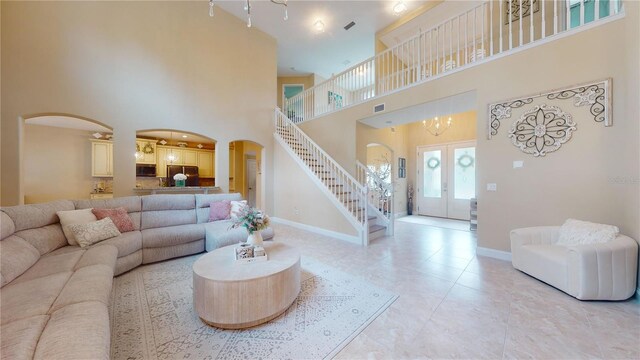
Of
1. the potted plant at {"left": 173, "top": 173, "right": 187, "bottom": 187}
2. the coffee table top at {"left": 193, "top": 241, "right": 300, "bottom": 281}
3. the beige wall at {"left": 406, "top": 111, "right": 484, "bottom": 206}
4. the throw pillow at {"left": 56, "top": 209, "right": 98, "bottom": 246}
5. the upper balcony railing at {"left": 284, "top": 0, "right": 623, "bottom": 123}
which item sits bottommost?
the coffee table top at {"left": 193, "top": 241, "right": 300, "bottom": 281}

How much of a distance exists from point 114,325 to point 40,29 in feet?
16.4

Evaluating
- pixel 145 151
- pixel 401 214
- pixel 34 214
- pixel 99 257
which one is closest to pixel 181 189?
pixel 34 214

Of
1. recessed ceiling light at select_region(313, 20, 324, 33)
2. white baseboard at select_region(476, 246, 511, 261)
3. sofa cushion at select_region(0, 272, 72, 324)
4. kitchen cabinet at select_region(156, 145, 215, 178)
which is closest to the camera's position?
sofa cushion at select_region(0, 272, 72, 324)

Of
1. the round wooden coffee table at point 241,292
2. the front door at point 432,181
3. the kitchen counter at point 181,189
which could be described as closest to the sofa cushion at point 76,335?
the round wooden coffee table at point 241,292

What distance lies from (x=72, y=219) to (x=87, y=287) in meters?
1.75

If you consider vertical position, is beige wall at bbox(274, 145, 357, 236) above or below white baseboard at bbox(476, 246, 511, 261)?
above

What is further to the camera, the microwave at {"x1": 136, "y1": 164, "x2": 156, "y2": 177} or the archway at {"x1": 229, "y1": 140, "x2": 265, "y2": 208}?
the archway at {"x1": 229, "y1": 140, "x2": 265, "y2": 208}

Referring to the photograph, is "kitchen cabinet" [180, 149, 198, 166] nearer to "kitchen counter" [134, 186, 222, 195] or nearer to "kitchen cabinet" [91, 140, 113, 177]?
"kitchen cabinet" [91, 140, 113, 177]

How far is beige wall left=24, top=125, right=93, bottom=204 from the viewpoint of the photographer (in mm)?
5883

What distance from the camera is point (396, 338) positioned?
5.78ft

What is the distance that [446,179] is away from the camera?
6996 millimetres

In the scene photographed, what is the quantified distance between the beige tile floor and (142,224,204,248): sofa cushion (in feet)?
7.05

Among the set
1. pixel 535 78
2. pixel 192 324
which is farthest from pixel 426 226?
pixel 192 324

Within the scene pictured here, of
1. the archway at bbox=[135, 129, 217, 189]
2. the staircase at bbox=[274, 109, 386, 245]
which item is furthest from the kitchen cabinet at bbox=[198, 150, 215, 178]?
the staircase at bbox=[274, 109, 386, 245]
